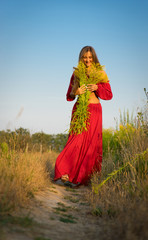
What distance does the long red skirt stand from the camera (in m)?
3.49

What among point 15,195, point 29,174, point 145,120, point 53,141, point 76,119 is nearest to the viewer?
point 15,195

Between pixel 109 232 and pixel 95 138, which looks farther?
pixel 95 138

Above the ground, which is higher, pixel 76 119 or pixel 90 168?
pixel 76 119

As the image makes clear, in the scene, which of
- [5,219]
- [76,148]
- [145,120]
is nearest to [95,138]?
[76,148]

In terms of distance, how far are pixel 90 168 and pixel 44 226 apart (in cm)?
214

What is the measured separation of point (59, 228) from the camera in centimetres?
155

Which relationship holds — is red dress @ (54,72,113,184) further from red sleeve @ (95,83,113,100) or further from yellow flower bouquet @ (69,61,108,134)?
yellow flower bouquet @ (69,61,108,134)

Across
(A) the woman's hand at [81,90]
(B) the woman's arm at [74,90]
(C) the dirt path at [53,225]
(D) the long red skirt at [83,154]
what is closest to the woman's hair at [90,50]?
(B) the woman's arm at [74,90]

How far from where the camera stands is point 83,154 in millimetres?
3588

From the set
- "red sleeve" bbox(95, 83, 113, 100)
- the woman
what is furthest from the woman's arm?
"red sleeve" bbox(95, 83, 113, 100)

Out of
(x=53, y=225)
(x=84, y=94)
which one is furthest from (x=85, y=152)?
(x=53, y=225)

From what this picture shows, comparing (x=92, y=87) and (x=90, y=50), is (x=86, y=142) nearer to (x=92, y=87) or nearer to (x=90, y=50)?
(x=92, y=87)

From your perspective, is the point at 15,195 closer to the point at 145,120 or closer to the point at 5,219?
the point at 5,219

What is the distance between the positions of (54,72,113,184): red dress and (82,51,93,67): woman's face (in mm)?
400
